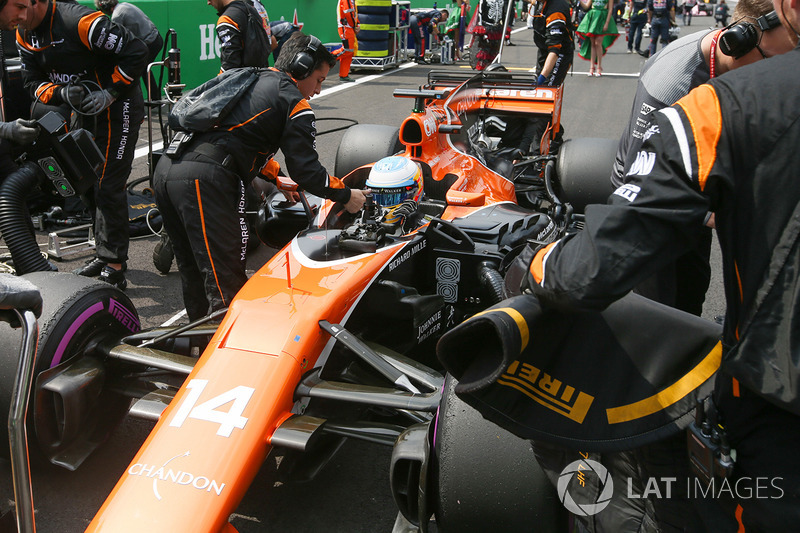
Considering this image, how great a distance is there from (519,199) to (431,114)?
1557 mm

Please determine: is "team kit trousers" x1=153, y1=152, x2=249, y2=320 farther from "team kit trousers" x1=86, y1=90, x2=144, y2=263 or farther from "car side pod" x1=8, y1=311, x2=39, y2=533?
"car side pod" x1=8, y1=311, x2=39, y2=533

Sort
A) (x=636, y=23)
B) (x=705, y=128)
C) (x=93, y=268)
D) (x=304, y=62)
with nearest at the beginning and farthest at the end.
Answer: (x=705, y=128) → (x=304, y=62) → (x=93, y=268) → (x=636, y=23)

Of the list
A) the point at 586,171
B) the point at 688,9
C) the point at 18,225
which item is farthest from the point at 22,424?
the point at 688,9

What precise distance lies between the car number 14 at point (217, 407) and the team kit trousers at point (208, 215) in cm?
108

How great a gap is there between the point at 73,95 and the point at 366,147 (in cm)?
209

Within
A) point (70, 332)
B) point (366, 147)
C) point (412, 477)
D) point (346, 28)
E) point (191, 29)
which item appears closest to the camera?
point (412, 477)

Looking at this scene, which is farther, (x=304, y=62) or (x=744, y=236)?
(x=304, y=62)

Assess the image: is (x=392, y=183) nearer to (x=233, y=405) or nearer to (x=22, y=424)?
(x=233, y=405)

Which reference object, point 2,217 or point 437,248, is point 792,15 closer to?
point 437,248

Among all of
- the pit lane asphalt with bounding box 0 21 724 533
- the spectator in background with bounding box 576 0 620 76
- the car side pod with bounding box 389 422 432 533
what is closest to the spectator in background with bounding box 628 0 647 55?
the spectator in background with bounding box 576 0 620 76

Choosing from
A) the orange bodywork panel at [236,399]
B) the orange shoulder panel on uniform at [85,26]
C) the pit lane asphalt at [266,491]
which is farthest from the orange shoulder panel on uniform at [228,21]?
the orange bodywork panel at [236,399]

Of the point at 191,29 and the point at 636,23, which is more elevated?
the point at 191,29

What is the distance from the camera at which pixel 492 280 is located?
3.02 meters

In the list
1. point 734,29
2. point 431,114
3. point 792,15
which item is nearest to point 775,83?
point 792,15
